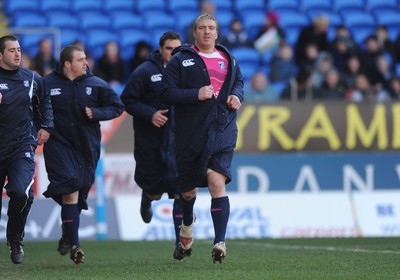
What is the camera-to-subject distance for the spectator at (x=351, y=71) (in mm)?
20445

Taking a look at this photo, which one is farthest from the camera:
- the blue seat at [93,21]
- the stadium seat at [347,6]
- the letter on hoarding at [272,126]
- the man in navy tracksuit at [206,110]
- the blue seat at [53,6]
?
the stadium seat at [347,6]

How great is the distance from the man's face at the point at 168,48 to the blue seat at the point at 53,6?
1068cm

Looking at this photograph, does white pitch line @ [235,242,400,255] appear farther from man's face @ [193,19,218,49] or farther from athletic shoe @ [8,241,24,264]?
athletic shoe @ [8,241,24,264]

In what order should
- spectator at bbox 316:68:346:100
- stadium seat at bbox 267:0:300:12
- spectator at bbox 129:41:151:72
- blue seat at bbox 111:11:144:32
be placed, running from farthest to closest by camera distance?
stadium seat at bbox 267:0:300:12, blue seat at bbox 111:11:144:32, spectator at bbox 129:41:151:72, spectator at bbox 316:68:346:100

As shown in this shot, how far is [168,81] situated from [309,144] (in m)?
8.22

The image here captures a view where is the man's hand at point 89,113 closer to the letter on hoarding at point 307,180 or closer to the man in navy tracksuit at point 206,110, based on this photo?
the man in navy tracksuit at point 206,110

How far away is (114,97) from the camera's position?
11609 mm

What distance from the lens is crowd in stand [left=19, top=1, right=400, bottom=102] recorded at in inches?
Answer: 741

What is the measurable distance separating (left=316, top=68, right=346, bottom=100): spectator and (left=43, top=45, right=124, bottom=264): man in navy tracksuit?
8316 mm

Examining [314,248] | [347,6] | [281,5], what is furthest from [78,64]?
[347,6]

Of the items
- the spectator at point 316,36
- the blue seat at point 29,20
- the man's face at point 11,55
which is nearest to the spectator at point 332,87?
the spectator at point 316,36

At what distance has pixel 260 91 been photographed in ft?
61.1

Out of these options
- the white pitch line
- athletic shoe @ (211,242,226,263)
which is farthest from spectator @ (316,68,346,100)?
athletic shoe @ (211,242,226,263)

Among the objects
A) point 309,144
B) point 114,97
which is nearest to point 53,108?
point 114,97
